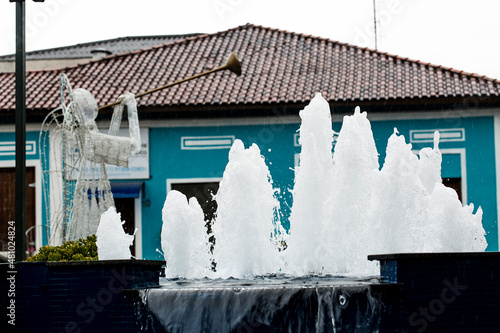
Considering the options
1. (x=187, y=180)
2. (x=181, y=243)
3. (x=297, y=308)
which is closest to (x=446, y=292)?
(x=297, y=308)

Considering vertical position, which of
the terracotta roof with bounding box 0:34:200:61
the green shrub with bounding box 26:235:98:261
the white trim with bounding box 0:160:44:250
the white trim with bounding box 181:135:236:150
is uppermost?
the terracotta roof with bounding box 0:34:200:61

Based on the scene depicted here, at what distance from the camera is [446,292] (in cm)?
587

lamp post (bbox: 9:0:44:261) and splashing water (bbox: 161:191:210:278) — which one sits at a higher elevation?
lamp post (bbox: 9:0:44:261)

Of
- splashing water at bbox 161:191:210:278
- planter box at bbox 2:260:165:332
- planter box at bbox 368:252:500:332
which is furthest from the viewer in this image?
splashing water at bbox 161:191:210:278

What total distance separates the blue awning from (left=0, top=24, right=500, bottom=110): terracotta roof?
A: 1815 mm

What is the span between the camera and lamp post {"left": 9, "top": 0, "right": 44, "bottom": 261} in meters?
7.18

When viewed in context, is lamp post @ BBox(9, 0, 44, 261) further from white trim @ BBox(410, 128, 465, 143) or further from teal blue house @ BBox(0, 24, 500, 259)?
white trim @ BBox(410, 128, 465, 143)

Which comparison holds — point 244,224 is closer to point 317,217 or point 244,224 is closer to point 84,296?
point 317,217

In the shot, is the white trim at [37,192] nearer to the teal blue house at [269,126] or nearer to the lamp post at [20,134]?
the teal blue house at [269,126]

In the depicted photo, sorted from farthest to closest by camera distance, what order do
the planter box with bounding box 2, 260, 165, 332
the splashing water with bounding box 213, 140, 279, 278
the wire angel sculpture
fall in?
1. the wire angel sculpture
2. the splashing water with bounding box 213, 140, 279, 278
3. the planter box with bounding box 2, 260, 165, 332

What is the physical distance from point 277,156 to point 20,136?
10.6 m

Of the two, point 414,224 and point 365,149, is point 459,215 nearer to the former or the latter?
point 414,224

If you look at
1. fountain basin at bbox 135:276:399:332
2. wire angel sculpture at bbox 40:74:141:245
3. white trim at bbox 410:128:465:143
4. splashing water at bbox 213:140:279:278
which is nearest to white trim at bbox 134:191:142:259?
white trim at bbox 410:128:465:143

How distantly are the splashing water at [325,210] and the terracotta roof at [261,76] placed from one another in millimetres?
7849
